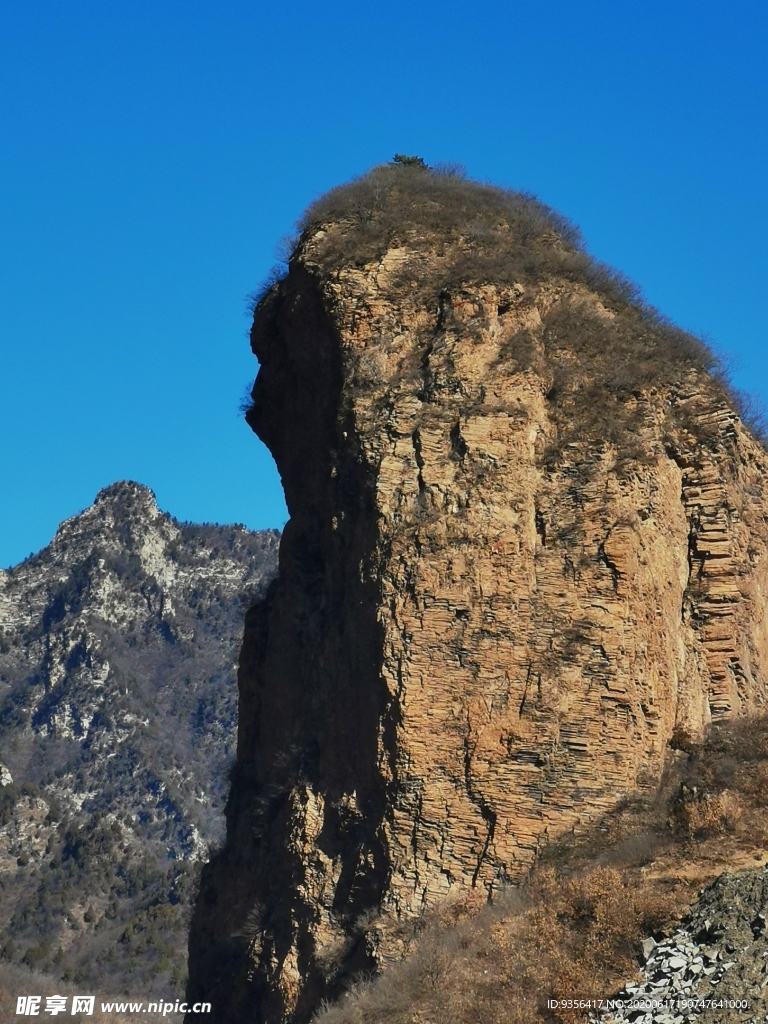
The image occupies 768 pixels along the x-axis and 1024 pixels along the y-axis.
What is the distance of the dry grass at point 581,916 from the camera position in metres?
19.2

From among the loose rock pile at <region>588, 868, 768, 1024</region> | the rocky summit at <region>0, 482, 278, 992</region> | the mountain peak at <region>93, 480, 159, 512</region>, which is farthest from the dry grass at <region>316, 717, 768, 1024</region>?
the mountain peak at <region>93, 480, 159, 512</region>

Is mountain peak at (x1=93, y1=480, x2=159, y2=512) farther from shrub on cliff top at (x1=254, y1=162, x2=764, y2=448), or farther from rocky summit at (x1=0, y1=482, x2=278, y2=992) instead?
shrub on cliff top at (x1=254, y1=162, x2=764, y2=448)

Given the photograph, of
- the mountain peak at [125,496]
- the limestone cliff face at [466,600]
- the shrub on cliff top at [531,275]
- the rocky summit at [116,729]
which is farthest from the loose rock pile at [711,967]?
the mountain peak at [125,496]

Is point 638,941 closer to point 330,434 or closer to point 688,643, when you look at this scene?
point 688,643

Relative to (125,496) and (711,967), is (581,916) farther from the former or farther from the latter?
(125,496)

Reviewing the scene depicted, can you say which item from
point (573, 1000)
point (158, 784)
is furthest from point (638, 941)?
point (158, 784)

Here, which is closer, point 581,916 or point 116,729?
point 581,916

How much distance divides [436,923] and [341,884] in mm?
2218

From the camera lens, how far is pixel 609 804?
22062 millimetres

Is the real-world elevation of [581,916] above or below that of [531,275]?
below

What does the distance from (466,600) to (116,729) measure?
82.5 m

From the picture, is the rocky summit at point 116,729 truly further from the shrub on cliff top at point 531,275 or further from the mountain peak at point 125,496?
the shrub on cliff top at point 531,275

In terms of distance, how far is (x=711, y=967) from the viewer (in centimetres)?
1825

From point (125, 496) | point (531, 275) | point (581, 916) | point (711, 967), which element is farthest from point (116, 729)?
point (711, 967)
